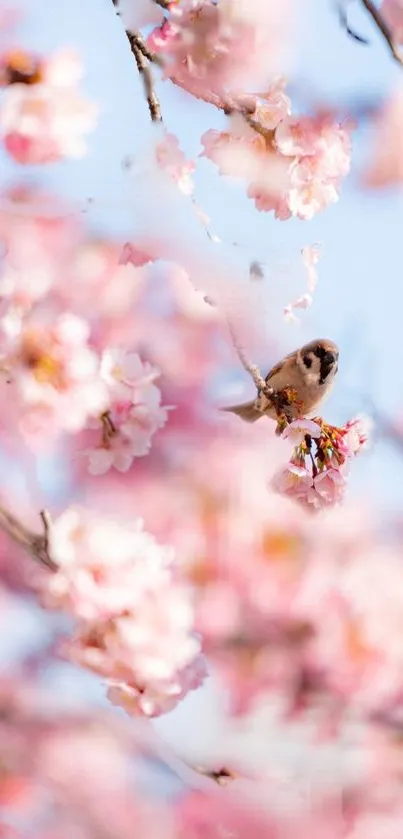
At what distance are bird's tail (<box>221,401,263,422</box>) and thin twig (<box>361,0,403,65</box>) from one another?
0.37 metres

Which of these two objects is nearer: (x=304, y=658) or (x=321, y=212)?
(x=304, y=658)

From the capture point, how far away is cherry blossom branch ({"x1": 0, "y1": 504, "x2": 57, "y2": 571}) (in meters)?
0.77

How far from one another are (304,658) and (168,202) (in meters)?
0.48

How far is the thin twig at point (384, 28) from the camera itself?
94 cm

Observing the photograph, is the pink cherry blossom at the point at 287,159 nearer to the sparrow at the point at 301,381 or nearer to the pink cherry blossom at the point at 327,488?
the sparrow at the point at 301,381

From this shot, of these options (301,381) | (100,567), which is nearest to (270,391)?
(301,381)

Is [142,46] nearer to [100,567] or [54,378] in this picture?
[54,378]

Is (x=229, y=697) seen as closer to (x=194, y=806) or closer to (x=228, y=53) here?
(x=194, y=806)

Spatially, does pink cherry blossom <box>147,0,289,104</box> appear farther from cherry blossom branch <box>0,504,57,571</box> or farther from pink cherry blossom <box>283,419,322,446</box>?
cherry blossom branch <box>0,504,57,571</box>

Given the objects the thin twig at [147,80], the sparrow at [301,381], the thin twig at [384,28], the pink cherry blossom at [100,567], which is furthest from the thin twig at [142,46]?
the pink cherry blossom at [100,567]

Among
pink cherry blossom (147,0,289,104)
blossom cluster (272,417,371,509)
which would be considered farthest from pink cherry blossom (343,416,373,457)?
pink cherry blossom (147,0,289,104)

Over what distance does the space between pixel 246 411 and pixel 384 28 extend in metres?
0.41

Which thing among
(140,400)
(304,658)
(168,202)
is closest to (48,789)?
(304,658)

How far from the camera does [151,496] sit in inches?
38.6
